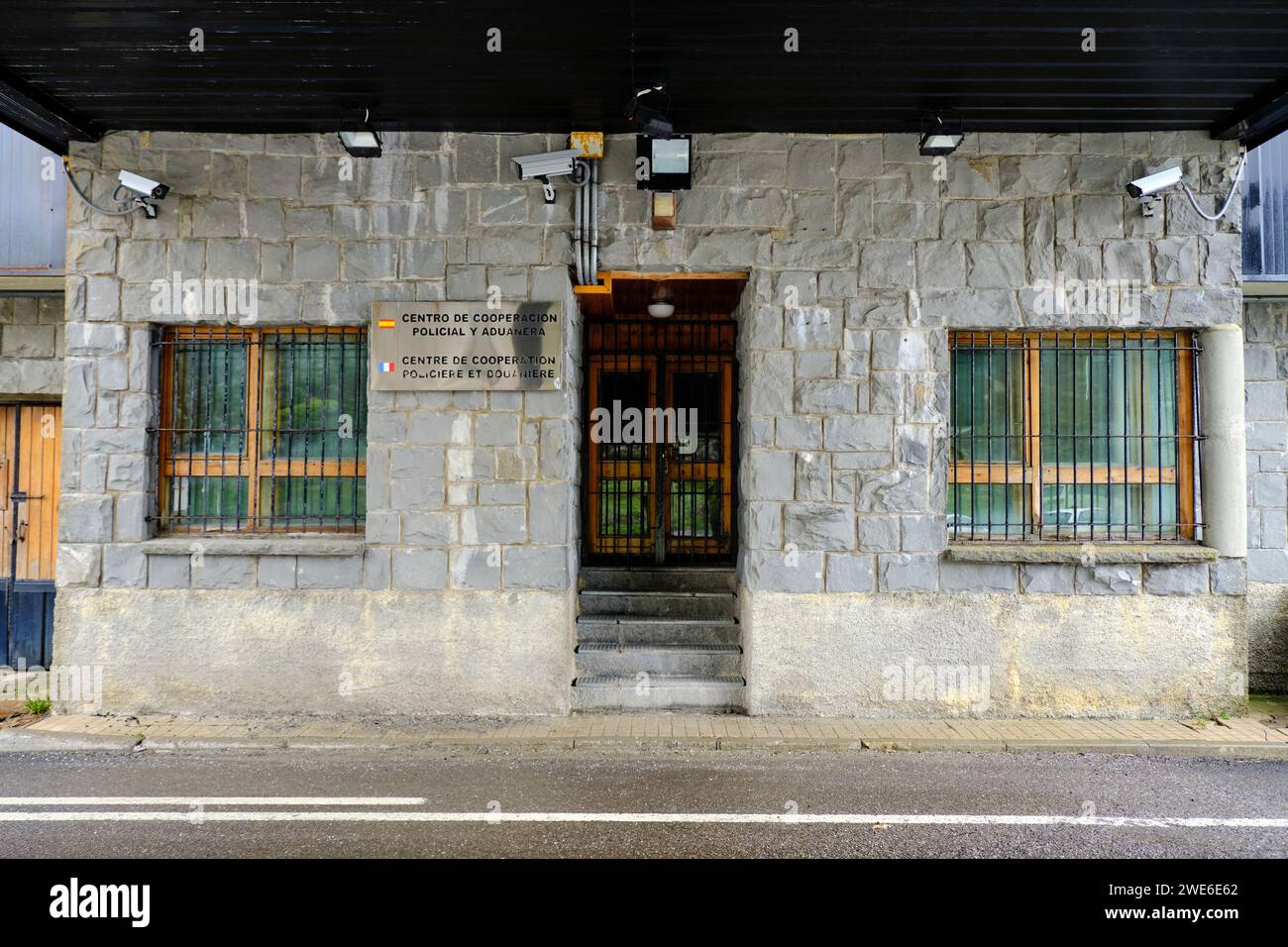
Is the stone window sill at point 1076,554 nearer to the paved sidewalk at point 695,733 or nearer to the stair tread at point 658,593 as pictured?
the paved sidewalk at point 695,733

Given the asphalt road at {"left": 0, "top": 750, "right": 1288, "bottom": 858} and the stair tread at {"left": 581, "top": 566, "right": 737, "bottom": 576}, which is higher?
the stair tread at {"left": 581, "top": 566, "right": 737, "bottom": 576}

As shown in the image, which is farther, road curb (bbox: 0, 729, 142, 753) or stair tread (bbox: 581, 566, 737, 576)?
stair tread (bbox: 581, 566, 737, 576)

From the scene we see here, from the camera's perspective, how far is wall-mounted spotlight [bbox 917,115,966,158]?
21.2ft

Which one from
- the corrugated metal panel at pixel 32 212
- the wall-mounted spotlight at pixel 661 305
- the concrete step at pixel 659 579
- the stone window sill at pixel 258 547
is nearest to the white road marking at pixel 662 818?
the stone window sill at pixel 258 547

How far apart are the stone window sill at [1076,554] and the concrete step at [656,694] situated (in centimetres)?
218

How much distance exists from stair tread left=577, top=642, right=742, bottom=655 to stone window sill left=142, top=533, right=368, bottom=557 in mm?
2162

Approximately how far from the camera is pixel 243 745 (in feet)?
20.1

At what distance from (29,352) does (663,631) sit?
21.6 ft

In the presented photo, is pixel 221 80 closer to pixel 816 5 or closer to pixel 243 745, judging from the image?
pixel 816 5

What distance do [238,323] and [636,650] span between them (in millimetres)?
4432

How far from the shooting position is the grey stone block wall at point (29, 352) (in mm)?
7836

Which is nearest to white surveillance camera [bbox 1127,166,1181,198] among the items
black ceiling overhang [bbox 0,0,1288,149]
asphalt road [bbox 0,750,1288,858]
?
black ceiling overhang [bbox 0,0,1288,149]

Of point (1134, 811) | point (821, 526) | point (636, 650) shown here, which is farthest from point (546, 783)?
point (1134, 811)

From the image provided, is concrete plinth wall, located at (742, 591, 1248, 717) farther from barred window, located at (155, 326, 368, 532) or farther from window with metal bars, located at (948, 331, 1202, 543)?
barred window, located at (155, 326, 368, 532)
